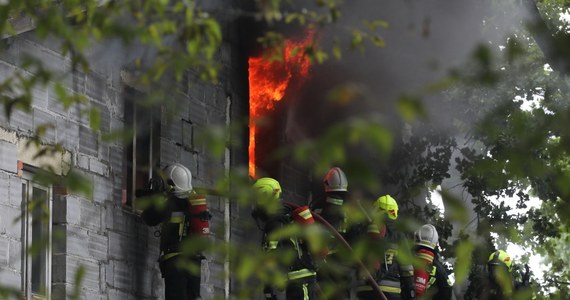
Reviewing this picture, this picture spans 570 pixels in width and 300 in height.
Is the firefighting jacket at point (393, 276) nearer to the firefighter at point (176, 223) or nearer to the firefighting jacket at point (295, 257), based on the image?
the firefighting jacket at point (295, 257)

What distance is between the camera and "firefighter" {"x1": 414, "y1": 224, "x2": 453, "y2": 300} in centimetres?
1634

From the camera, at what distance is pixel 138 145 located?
48.2ft

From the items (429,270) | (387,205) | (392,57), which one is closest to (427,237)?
A: (429,270)

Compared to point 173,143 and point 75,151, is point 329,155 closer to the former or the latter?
Answer: point 75,151

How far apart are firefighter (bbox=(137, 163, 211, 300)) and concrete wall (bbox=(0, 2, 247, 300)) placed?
1.07 feet

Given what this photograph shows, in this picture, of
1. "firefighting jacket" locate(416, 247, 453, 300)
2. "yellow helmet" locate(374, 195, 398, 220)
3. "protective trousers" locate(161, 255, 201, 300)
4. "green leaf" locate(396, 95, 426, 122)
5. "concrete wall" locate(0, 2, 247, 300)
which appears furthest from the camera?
"firefighting jacket" locate(416, 247, 453, 300)

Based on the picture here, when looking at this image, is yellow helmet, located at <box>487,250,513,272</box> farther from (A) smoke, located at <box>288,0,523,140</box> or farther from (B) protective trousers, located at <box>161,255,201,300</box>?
(B) protective trousers, located at <box>161,255,201,300</box>

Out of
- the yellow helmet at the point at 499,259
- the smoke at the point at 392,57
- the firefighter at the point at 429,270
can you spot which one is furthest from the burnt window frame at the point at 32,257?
the yellow helmet at the point at 499,259

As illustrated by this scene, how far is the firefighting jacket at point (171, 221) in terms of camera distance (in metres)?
13.9

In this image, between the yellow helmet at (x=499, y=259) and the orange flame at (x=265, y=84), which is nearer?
the yellow helmet at (x=499, y=259)

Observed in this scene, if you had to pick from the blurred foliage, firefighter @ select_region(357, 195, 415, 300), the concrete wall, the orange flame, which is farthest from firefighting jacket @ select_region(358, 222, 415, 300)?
the orange flame

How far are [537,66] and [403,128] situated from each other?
1773 mm

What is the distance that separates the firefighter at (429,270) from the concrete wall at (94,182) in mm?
2119

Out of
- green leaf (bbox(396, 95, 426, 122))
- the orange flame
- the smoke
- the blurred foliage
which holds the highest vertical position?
the smoke
